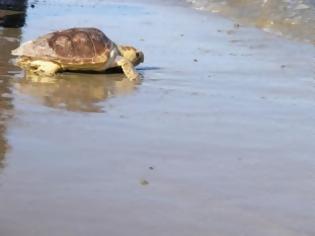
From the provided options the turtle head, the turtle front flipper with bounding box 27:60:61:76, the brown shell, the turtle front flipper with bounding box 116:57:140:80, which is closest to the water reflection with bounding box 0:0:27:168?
the turtle front flipper with bounding box 27:60:61:76

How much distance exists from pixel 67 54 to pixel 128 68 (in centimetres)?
69

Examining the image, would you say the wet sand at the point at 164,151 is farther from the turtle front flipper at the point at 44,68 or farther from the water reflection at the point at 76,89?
the turtle front flipper at the point at 44,68

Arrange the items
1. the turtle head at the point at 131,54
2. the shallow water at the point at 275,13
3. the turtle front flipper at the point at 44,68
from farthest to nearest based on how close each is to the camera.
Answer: the shallow water at the point at 275,13
the turtle head at the point at 131,54
the turtle front flipper at the point at 44,68

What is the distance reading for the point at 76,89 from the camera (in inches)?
250

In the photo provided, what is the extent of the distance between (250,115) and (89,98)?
4.61 ft

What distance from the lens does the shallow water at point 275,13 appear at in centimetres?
1188

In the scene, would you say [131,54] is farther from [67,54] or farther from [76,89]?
[76,89]

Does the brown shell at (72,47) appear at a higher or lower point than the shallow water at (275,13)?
higher

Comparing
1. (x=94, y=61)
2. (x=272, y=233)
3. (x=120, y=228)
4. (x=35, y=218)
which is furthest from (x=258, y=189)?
(x=94, y=61)

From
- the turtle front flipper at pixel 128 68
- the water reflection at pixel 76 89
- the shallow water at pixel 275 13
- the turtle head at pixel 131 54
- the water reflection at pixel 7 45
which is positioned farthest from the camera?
the shallow water at pixel 275 13

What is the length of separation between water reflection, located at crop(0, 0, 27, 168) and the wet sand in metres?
0.03

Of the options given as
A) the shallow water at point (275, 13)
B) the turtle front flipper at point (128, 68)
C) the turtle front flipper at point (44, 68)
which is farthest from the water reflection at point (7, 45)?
the shallow water at point (275, 13)

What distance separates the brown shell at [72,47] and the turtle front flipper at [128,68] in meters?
0.23

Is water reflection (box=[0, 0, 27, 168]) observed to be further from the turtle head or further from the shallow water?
the shallow water
